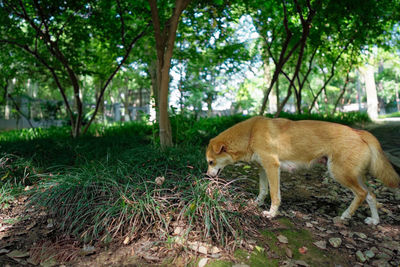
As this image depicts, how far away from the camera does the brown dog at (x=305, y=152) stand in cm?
310

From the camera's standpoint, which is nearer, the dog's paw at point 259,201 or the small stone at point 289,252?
the small stone at point 289,252

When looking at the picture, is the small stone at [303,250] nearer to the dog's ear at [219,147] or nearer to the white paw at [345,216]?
the white paw at [345,216]

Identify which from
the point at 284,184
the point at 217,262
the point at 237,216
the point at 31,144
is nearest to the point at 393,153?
the point at 284,184

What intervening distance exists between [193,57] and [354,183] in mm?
6361

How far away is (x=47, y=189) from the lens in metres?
3.34

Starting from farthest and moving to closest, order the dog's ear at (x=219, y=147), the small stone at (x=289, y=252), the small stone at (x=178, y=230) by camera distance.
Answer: the dog's ear at (x=219, y=147), the small stone at (x=178, y=230), the small stone at (x=289, y=252)

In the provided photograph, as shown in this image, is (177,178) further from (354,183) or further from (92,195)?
(354,183)

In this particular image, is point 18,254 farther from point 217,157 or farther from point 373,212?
point 373,212

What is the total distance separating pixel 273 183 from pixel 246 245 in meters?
0.97

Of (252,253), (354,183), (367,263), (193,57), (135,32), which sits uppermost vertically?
(135,32)

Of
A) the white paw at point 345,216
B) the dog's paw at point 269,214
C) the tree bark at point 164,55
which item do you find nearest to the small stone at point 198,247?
the dog's paw at point 269,214

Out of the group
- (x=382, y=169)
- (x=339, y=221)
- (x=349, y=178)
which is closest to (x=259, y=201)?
(x=339, y=221)

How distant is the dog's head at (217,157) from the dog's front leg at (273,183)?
1.64 ft

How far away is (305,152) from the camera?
333 cm
